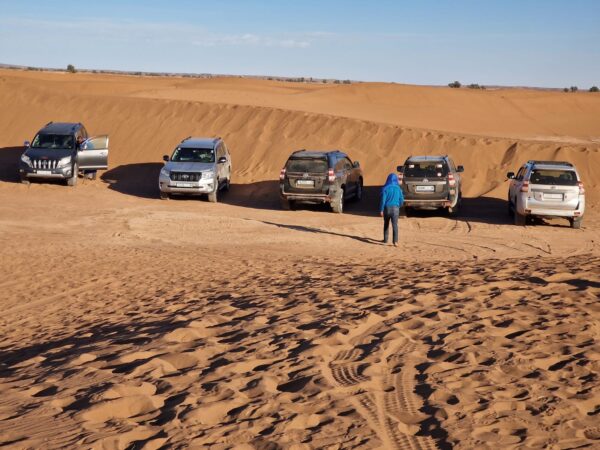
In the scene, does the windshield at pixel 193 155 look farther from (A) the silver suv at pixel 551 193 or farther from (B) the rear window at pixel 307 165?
(A) the silver suv at pixel 551 193

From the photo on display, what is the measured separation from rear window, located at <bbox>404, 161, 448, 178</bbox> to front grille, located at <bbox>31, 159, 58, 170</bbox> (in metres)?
11.4

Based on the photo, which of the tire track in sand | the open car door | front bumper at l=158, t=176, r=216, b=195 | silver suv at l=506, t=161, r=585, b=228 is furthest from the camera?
the open car door

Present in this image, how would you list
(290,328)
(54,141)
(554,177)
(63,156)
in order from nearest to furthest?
1. (290,328)
2. (554,177)
3. (63,156)
4. (54,141)

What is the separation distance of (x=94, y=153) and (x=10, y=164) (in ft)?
26.7

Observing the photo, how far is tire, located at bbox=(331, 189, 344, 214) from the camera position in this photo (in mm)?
21422

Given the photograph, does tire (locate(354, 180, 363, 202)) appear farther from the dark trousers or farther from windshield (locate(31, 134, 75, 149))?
windshield (locate(31, 134, 75, 149))

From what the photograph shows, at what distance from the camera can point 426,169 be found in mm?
20625

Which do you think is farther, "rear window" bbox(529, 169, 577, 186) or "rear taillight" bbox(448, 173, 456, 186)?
"rear taillight" bbox(448, 173, 456, 186)

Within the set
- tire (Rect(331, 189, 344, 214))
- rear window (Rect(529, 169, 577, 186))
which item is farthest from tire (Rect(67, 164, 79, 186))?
rear window (Rect(529, 169, 577, 186))

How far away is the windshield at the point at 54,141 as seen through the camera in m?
25.6

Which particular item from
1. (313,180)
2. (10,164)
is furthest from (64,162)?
(313,180)

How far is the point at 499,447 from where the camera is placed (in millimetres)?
5207

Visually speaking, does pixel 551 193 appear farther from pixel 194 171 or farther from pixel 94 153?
pixel 94 153

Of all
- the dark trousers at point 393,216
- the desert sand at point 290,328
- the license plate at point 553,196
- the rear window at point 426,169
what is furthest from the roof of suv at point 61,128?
the license plate at point 553,196
